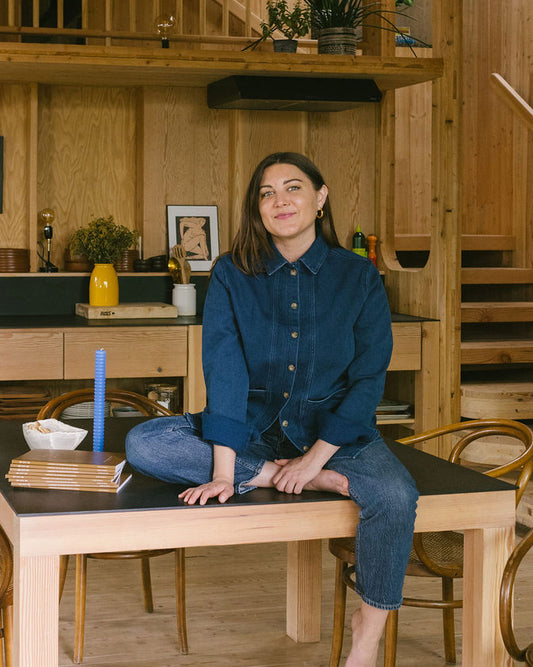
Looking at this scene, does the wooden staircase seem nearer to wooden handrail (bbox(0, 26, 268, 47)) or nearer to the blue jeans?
wooden handrail (bbox(0, 26, 268, 47))

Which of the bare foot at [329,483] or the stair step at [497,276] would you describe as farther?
the stair step at [497,276]

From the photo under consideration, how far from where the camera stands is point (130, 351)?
172 inches

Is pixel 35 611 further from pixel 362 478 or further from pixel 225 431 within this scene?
pixel 362 478

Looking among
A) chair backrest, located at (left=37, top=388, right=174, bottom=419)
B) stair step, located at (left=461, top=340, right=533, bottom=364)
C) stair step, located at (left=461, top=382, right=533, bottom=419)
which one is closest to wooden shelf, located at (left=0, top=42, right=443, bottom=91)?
stair step, located at (left=461, top=340, right=533, bottom=364)

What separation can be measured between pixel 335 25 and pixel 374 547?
323 centimetres

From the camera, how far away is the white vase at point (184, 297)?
4.86 m

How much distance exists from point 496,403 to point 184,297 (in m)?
1.75

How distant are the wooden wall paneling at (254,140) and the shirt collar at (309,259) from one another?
266cm

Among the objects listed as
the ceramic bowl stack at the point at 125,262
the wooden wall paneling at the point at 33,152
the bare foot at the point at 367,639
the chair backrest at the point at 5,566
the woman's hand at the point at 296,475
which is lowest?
the bare foot at the point at 367,639

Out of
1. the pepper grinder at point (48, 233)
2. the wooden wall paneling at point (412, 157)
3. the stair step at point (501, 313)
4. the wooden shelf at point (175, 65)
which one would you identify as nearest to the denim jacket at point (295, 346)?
the wooden shelf at point (175, 65)

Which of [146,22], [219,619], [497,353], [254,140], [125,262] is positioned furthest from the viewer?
[146,22]

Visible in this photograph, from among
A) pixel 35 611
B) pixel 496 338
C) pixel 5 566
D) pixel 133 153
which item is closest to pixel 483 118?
pixel 496 338

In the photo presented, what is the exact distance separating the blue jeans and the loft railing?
118 inches

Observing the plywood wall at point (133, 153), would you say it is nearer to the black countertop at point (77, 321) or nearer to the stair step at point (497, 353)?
the black countertop at point (77, 321)
